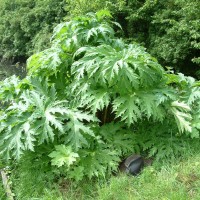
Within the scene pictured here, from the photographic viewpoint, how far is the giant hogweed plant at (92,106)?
3000 millimetres

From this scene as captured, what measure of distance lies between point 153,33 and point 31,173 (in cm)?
997

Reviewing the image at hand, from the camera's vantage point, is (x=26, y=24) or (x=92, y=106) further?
(x=26, y=24)

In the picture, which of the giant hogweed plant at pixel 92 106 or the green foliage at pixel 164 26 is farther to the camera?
the green foliage at pixel 164 26

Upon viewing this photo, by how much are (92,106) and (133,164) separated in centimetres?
75

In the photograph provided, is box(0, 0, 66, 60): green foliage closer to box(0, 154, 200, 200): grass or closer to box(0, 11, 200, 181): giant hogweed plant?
box(0, 11, 200, 181): giant hogweed plant

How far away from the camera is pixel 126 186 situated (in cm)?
292

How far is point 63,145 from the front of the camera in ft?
9.92

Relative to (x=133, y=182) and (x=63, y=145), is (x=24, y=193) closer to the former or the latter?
(x=63, y=145)

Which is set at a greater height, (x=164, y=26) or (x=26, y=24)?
(x=164, y=26)

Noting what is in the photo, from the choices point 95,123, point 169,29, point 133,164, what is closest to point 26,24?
point 169,29

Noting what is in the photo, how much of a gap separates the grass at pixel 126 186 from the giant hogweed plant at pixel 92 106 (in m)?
0.16

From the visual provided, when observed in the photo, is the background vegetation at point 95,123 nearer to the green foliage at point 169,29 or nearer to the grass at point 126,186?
the grass at point 126,186

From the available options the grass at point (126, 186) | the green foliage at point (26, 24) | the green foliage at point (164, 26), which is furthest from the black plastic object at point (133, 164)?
the green foliage at point (26, 24)

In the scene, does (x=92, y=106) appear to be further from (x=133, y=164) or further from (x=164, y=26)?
(x=164, y=26)
